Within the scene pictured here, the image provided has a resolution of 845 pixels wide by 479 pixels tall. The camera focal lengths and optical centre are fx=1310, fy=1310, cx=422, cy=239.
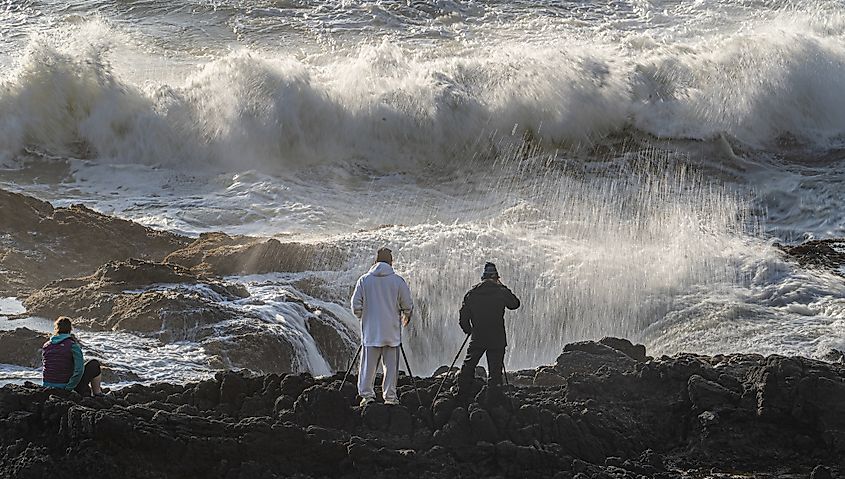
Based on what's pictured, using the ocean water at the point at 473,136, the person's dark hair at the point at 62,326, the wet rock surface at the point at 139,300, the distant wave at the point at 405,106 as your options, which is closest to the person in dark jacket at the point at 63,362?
the person's dark hair at the point at 62,326

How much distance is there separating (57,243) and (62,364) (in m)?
→ 8.37

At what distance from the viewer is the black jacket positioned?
12.1m

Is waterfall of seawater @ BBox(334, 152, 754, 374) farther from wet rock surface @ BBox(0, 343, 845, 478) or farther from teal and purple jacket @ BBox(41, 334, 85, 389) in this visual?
teal and purple jacket @ BBox(41, 334, 85, 389)

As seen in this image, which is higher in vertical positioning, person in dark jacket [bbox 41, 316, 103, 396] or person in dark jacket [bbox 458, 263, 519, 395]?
person in dark jacket [bbox 458, 263, 519, 395]

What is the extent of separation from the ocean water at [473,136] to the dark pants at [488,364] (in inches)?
264

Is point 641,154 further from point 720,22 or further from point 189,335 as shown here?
point 189,335

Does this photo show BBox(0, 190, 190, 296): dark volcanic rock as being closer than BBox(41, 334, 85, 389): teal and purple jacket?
No

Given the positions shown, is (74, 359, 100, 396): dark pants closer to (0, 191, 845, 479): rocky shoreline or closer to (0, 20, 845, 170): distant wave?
(0, 191, 845, 479): rocky shoreline

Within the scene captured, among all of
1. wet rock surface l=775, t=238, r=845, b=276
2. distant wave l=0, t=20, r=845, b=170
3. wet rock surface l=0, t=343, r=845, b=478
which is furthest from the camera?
distant wave l=0, t=20, r=845, b=170

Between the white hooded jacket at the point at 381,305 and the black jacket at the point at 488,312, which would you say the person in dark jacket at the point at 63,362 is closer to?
the white hooded jacket at the point at 381,305

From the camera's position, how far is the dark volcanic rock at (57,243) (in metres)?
18.7

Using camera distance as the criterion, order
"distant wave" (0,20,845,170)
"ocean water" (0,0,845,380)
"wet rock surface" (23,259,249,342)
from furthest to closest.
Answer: "distant wave" (0,20,845,170)
"ocean water" (0,0,845,380)
"wet rock surface" (23,259,249,342)

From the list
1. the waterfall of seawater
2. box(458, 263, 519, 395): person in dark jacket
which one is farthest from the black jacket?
the waterfall of seawater

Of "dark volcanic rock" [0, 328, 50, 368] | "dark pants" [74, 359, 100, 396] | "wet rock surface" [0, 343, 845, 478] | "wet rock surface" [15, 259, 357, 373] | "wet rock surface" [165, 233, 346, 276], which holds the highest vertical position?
"wet rock surface" [165, 233, 346, 276]
